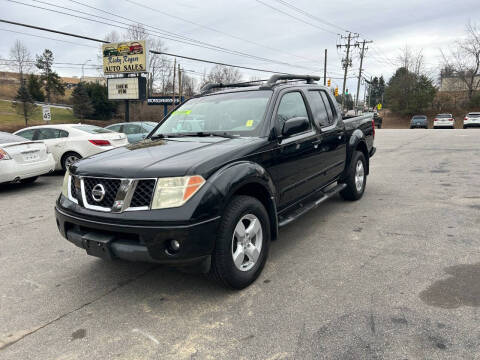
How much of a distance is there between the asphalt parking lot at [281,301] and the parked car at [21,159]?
323 cm

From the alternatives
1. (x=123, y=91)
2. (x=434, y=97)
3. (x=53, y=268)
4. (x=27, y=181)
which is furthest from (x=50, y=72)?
(x=53, y=268)

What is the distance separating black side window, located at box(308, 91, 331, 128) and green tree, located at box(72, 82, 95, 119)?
4839 cm

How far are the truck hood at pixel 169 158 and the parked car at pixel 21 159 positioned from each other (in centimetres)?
536

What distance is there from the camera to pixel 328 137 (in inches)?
194

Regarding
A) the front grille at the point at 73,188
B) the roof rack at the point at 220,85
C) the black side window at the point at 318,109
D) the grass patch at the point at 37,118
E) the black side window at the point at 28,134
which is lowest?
the grass patch at the point at 37,118

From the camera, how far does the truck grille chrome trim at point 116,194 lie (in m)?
2.78

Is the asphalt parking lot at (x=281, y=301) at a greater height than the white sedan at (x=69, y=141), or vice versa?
the white sedan at (x=69, y=141)

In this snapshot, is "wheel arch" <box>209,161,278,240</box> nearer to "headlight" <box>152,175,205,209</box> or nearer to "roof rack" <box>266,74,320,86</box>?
"headlight" <box>152,175,205,209</box>

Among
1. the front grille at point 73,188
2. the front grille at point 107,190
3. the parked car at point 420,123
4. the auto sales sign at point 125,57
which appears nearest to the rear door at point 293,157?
the front grille at point 107,190

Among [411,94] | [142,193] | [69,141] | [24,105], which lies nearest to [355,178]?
[142,193]

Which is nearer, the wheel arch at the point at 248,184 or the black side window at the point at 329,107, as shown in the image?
the wheel arch at the point at 248,184

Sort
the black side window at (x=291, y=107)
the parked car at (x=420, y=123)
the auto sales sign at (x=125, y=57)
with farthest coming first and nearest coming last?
1. the parked car at (x=420, y=123)
2. the auto sales sign at (x=125, y=57)
3. the black side window at (x=291, y=107)

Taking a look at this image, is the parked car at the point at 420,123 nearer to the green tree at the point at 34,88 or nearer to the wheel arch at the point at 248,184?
the wheel arch at the point at 248,184

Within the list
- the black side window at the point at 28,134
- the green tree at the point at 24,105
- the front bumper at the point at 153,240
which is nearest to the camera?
the front bumper at the point at 153,240
